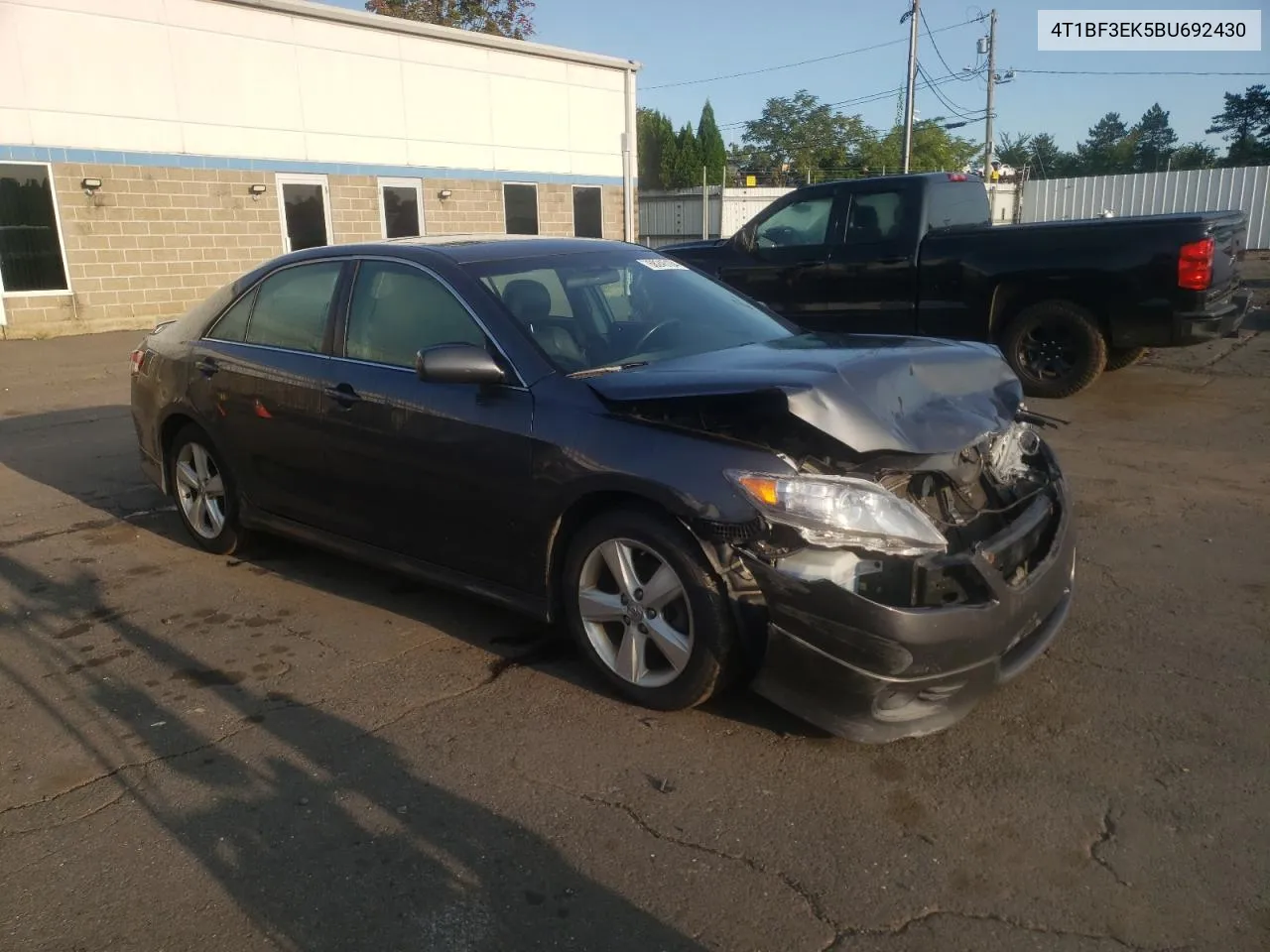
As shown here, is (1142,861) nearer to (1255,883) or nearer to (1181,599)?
(1255,883)

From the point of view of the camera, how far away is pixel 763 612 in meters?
3.23

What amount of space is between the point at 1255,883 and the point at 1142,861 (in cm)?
26

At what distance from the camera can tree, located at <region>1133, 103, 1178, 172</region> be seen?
91688 mm

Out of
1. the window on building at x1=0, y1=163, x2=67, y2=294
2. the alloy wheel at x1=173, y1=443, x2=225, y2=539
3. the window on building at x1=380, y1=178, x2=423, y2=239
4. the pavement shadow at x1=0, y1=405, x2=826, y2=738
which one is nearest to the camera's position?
the pavement shadow at x1=0, y1=405, x2=826, y2=738

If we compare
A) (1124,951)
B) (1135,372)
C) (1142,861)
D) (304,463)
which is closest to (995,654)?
(1142,861)

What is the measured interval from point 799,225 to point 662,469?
23.9 ft

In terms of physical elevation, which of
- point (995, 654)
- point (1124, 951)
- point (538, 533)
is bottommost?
point (1124, 951)

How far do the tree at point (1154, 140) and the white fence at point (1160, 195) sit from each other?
218 ft

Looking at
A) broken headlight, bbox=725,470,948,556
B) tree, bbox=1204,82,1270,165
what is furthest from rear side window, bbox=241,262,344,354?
tree, bbox=1204,82,1270,165

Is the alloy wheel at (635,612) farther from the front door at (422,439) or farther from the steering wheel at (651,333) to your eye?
the steering wheel at (651,333)

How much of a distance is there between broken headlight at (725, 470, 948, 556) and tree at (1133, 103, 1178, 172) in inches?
3796

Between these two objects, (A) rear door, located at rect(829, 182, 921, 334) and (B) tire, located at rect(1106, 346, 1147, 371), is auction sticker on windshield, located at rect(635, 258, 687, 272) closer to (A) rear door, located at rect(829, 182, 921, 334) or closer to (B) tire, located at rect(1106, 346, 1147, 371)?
(A) rear door, located at rect(829, 182, 921, 334)

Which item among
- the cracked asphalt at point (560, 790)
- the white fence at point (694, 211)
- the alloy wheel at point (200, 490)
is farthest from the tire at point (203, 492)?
the white fence at point (694, 211)

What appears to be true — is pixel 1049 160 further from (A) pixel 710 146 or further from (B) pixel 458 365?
(B) pixel 458 365
